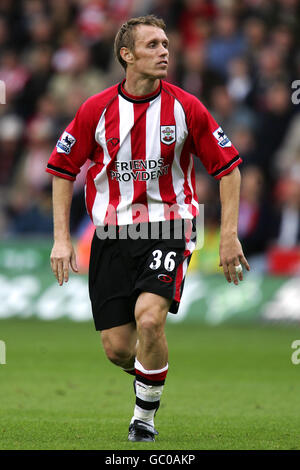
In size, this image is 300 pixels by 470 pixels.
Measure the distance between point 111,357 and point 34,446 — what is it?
0.93 meters

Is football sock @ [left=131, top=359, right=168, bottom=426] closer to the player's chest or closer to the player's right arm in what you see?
the player's right arm

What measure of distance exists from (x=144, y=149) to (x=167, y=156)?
0.15m

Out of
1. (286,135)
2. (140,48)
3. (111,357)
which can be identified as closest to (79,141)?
(140,48)

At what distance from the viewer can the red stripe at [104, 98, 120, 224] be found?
6.27 m

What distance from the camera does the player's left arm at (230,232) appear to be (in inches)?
Answer: 237

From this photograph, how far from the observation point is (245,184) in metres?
13.5

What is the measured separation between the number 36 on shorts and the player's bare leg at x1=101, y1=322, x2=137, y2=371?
0.49m

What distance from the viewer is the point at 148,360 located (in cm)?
599

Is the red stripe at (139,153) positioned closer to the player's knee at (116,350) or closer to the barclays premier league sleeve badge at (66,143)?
the barclays premier league sleeve badge at (66,143)

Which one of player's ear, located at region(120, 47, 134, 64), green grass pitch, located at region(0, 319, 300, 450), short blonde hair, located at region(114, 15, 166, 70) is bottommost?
green grass pitch, located at region(0, 319, 300, 450)

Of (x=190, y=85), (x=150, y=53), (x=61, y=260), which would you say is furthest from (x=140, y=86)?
(x=190, y=85)

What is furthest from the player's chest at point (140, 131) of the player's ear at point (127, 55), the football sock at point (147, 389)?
the football sock at point (147, 389)

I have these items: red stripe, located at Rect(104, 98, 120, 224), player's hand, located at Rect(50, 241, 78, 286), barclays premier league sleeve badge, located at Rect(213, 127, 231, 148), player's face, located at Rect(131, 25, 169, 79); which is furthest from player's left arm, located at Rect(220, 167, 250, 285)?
player's hand, located at Rect(50, 241, 78, 286)

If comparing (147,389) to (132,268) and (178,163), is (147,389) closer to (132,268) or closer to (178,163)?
(132,268)
